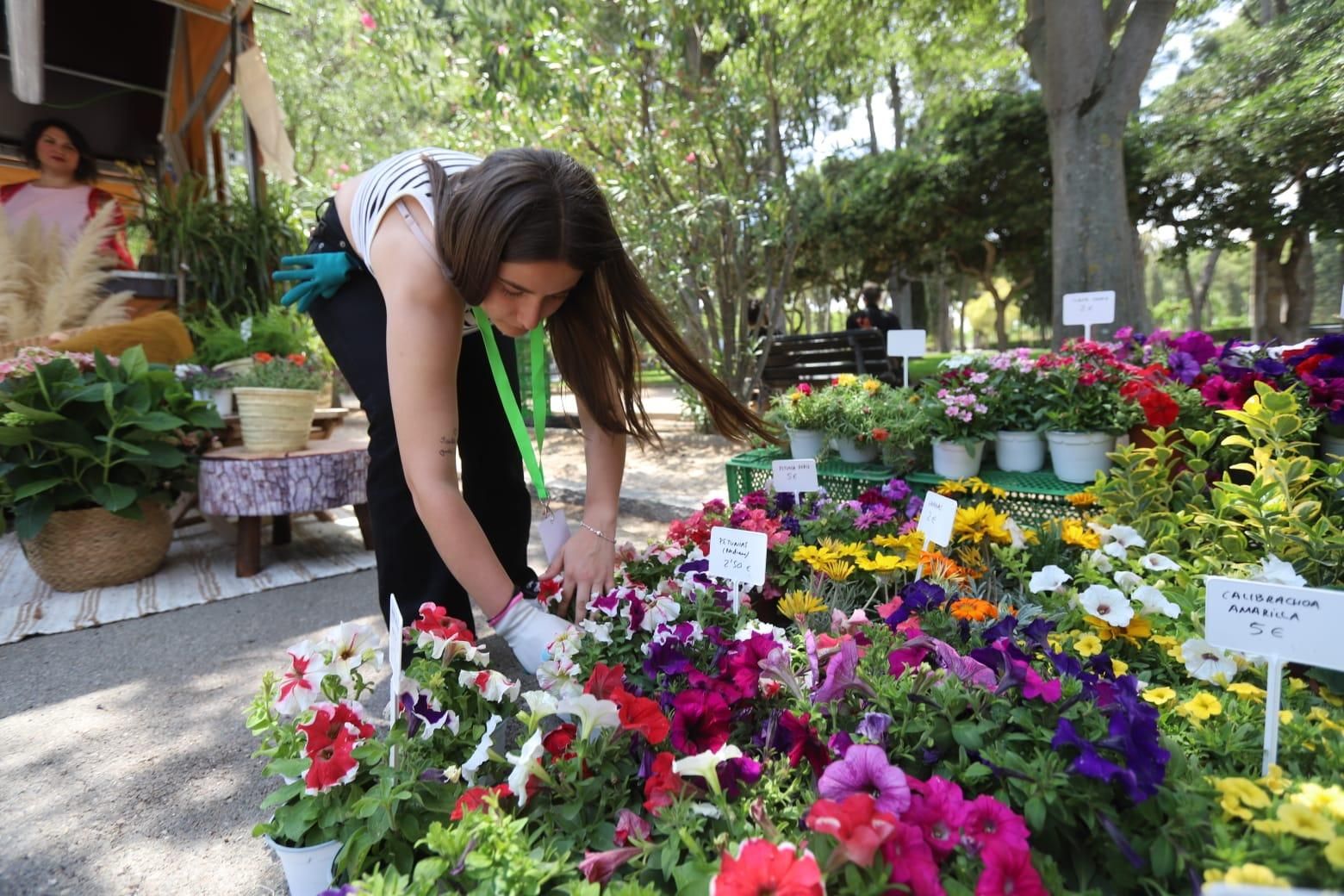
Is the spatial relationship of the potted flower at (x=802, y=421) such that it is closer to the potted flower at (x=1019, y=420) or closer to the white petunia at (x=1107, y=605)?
the potted flower at (x=1019, y=420)

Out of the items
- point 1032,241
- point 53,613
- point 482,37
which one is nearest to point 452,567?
point 53,613

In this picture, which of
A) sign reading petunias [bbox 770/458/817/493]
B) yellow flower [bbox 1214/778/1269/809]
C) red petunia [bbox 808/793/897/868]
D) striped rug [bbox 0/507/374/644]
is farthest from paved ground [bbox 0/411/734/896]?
yellow flower [bbox 1214/778/1269/809]

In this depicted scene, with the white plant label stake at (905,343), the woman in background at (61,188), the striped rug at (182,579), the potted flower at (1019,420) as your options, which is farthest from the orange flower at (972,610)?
the woman in background at (61,188)

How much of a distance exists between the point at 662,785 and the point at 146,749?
1.65 meters

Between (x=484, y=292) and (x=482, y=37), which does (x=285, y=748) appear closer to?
(x=484, y=292)

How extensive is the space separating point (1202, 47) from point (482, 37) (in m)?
11.8

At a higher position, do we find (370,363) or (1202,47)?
(1202,47)

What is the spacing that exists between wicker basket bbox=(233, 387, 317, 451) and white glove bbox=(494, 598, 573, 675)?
2237mm

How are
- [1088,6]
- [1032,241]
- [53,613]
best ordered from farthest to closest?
[1032,241], [1088,6], [53,613]

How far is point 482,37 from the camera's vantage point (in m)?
5.73

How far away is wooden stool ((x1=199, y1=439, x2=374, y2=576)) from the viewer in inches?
122

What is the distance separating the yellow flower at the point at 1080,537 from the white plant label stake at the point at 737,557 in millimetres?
736

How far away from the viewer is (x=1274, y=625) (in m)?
0.90

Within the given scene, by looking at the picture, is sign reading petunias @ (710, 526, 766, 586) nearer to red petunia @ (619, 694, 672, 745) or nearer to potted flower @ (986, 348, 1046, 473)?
red petunia @ (619, 694, 672, 745)
